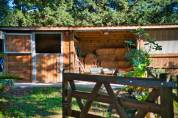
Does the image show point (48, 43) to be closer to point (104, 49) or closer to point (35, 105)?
point (104, 49)

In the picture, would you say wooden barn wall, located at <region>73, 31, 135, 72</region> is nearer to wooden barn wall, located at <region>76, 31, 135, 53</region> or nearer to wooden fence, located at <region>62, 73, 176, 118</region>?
wooden barn wall, located at <region>76, 31, 135, 53</region>

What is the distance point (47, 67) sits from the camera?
787 inches

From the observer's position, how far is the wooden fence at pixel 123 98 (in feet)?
15.6

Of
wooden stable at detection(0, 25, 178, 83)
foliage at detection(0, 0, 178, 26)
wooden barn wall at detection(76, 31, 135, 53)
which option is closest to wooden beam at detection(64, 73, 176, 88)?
wooden stable at detection(0, 25, 178, 83)

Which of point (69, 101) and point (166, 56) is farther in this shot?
point (166, 56)

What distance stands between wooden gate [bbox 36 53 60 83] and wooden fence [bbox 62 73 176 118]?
1246 centimetres

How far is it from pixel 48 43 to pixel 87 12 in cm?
1496

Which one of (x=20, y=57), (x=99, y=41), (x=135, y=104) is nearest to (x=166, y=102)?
(x=135, y=104)

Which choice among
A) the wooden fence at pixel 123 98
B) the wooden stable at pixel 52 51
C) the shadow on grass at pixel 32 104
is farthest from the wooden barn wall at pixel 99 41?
the wooden fence at pixel 123 98

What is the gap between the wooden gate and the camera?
1994cm

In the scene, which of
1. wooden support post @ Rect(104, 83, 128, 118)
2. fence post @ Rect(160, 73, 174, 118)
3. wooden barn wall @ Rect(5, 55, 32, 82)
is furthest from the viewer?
wooden barn wall @ Rect(5, 55, 32, 82)

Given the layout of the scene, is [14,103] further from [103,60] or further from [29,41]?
[103,60]

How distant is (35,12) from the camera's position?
33.9 m

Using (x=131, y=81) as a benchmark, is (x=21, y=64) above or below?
below
